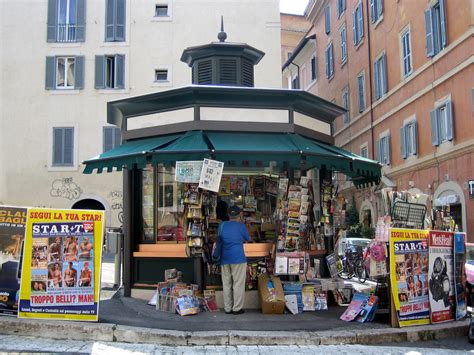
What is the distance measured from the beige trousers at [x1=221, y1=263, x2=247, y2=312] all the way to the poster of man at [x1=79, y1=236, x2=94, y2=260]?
1.97 meters

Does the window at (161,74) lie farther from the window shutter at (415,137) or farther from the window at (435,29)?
the window at (435,29)

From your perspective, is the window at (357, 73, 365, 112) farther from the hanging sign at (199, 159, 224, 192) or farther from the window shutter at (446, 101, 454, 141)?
the hanging sign at (199, 159, 224, 192)

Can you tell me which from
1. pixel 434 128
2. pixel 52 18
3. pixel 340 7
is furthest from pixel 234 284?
pixel 340 7

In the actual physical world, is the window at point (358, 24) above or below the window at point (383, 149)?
above

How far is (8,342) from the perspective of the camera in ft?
21.5

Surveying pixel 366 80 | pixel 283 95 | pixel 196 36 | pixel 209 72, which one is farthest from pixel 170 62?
pixel 283 95

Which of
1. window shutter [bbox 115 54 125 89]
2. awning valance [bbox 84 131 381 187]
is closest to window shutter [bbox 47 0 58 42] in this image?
window shutter [bbox 115 54 125 89]

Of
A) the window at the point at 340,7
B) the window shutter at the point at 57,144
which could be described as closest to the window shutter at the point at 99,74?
the window shutter at the point at 57,144

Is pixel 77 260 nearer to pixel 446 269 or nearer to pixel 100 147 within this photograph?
pixel 446 269

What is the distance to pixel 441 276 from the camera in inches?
308

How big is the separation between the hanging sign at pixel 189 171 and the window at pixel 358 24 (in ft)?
67.4

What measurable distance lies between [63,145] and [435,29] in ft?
53.1

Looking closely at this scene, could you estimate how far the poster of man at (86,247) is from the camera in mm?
7223

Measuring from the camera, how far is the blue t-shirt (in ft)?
26.2
